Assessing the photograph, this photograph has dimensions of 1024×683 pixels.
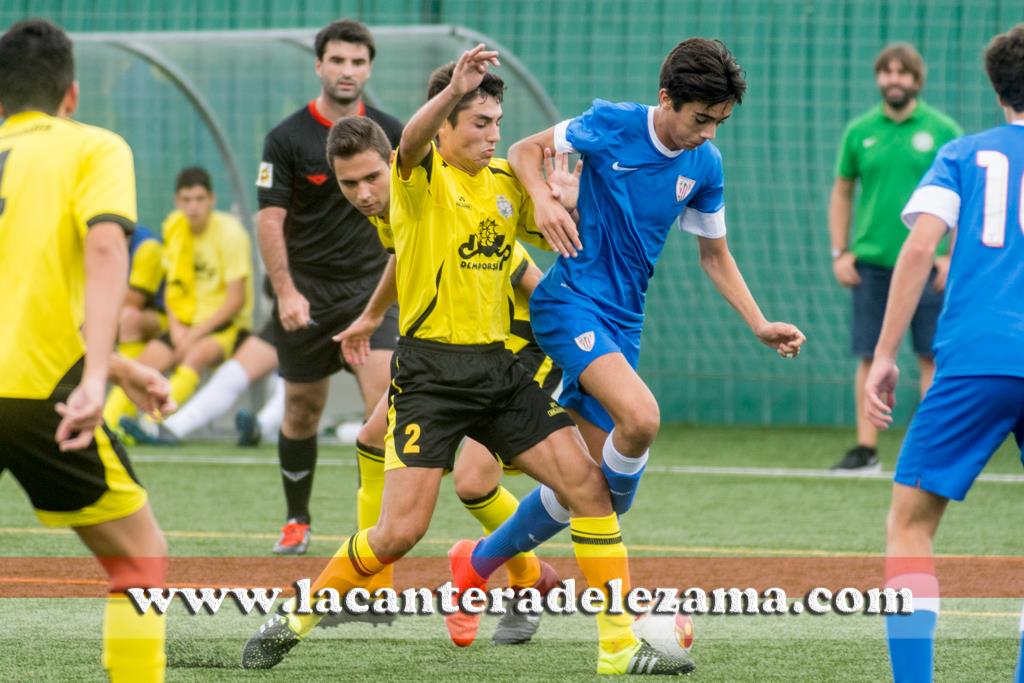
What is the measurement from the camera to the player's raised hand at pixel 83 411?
3266 mm

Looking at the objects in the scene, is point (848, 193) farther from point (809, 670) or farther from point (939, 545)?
point (809, 670)

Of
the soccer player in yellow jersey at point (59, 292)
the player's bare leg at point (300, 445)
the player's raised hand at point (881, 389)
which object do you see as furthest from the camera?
the player's bare leg at point (300, 445)

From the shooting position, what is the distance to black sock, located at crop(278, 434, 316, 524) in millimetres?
6895

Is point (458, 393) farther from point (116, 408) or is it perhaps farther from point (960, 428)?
point (116, 408)

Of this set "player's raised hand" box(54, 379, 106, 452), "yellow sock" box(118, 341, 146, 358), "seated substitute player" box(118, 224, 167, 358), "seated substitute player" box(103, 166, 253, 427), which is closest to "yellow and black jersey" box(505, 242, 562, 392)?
"player's raised hand" box(54, 379, 106, 452)

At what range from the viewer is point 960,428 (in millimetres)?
3797

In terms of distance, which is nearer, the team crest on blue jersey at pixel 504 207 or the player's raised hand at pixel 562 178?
the team crest on blue jersey at pixel 504 207

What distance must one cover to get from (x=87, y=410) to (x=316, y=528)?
4309 millimetres

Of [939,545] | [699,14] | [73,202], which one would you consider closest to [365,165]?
[73,202]

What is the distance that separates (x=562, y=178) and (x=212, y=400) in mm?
6719

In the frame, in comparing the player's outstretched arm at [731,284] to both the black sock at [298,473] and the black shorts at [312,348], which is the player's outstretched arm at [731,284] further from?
the black sock at [298,473]

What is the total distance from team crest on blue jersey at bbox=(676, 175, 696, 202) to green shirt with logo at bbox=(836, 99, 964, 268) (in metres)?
4.78

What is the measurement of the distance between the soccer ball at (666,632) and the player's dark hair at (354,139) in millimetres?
1708

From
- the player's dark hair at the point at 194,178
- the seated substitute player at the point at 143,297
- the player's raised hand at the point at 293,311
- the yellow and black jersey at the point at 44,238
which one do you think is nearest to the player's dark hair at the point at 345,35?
the player's raised hand at the point at 293,311
